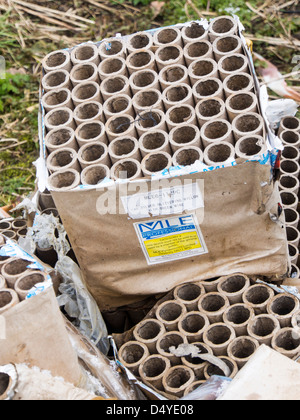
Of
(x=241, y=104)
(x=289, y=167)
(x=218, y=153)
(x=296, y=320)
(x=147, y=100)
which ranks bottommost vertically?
(x=296, y=320)

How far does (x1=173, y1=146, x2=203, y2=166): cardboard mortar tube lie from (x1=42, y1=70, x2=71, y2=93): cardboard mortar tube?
815 millimetres

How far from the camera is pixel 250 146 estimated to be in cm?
281

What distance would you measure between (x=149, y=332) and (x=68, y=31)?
14.2ft

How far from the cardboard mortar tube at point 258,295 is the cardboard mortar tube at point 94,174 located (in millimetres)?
955

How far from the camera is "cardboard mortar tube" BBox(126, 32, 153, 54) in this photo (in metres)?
3.23

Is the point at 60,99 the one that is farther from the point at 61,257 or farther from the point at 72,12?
the point at 72,12

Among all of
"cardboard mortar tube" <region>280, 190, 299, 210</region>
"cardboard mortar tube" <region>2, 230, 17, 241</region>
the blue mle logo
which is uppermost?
the blue mle logo

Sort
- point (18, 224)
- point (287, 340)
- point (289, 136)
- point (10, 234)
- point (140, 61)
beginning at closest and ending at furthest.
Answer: point (287, 340) → point (140, 61) → point (10, 234) → point (18, 224) → point (289, 136)

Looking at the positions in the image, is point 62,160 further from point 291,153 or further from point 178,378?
point 291,153

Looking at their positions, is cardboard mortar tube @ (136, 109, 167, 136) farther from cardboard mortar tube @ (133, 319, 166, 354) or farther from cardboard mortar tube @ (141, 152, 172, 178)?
cardboard mortar tube @ (133, 319, 166, 354)

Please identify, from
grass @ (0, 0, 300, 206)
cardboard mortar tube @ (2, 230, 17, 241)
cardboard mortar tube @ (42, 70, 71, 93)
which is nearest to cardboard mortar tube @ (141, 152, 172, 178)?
cardboard mortar tube @ (42, 70, 71, 93)

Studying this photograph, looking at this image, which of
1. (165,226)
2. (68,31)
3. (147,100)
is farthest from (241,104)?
(68,31)
